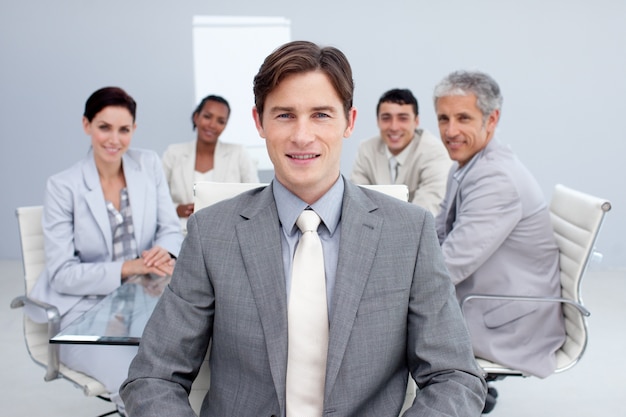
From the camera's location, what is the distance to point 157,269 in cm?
277

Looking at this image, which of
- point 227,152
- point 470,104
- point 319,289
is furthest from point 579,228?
point 227,152

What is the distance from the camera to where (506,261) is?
2.74 metres

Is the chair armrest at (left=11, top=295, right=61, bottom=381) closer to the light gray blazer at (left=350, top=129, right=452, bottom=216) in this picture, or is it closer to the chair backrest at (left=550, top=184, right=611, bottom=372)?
the chair backrest at (left=550, top=184, right=611, bottom=372)

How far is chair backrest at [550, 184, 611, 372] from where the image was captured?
256 cm

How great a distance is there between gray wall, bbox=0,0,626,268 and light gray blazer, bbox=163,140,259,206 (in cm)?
147

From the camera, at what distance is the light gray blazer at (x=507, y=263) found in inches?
104

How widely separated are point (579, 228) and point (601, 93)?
4087 millimetres

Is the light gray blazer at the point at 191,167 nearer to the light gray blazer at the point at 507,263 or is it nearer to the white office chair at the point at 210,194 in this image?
the light gray blazer at the point at 507,263

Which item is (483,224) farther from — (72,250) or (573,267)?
(72,250)

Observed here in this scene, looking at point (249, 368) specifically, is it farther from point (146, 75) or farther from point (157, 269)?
point (146, 75)

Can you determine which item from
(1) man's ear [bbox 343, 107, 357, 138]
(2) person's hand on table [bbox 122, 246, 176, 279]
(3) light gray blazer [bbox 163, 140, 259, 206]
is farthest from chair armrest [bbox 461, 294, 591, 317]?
(3) light gray blazer [bbox 163, 140, 259, 206]

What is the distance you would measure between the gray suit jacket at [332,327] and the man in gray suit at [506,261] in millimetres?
1077

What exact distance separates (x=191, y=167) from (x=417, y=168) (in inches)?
62.1

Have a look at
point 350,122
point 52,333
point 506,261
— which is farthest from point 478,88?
point 52,333
